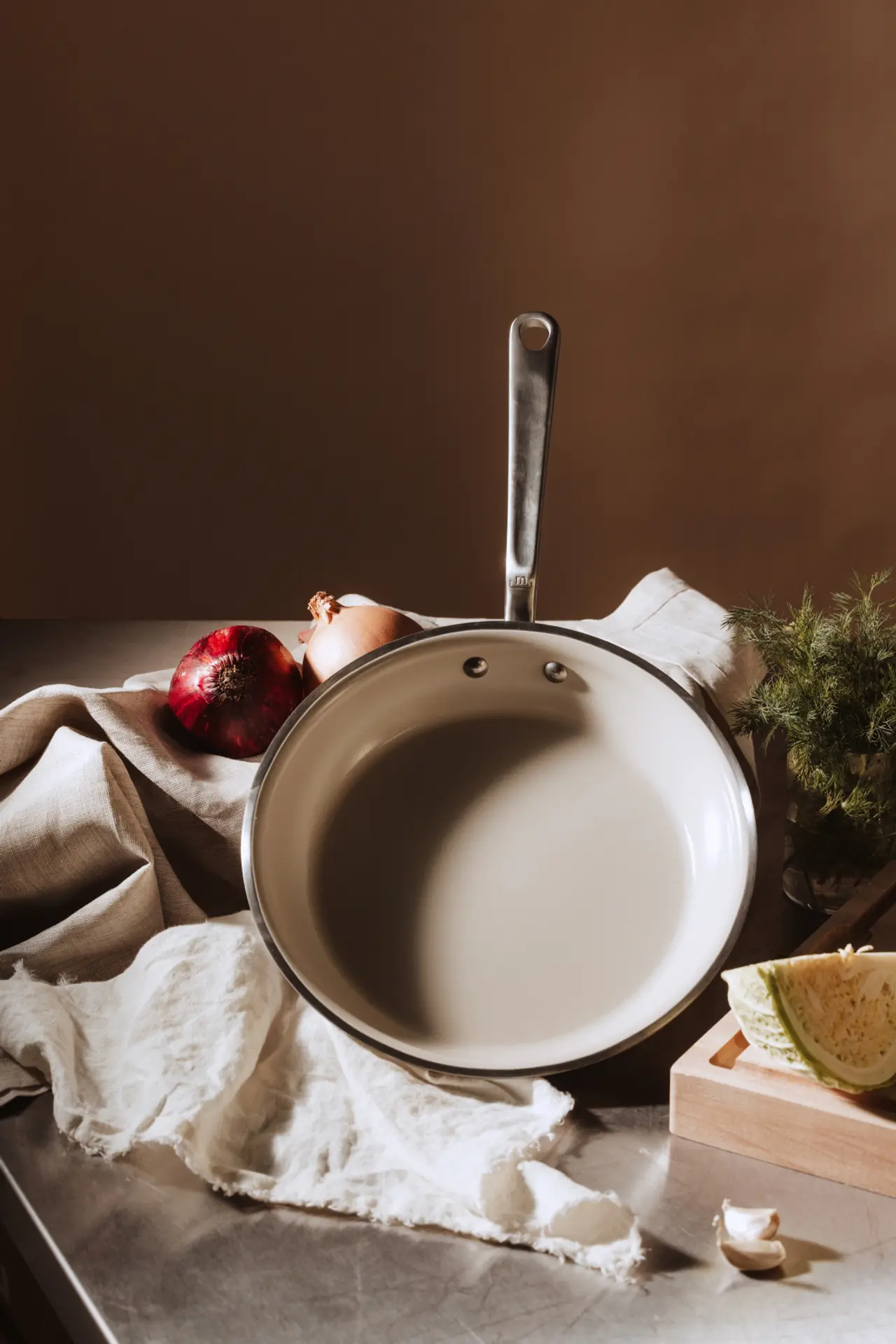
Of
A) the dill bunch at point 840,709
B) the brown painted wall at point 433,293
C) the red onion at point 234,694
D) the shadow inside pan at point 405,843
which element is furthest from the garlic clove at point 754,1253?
the brown painted wall at point 433,293

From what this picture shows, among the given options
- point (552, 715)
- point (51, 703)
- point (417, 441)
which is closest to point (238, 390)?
point (417, 441)

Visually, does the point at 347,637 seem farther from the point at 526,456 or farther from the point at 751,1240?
the point at 751,1240

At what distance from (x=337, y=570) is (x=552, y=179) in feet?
2.78

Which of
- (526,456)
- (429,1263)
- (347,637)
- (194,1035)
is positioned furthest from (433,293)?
(429,1263)

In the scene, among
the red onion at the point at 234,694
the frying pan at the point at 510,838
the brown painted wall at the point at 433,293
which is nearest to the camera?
the frying pan at the point at 510,838

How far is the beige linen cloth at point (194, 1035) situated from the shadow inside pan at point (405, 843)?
0.12ft

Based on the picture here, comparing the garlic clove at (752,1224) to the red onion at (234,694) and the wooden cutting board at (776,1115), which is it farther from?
the red onion at (234,694)

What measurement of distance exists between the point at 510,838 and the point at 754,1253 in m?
0.24

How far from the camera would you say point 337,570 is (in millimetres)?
2420

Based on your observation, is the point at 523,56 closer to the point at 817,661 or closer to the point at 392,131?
the point at 392,131

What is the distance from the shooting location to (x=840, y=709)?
684mm

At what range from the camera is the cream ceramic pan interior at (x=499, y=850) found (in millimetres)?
590

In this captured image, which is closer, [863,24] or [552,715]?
[552,715]

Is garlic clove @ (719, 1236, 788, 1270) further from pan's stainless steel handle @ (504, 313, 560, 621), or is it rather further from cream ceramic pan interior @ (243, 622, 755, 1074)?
pan's stainless steel handle @ (504, 313, 560, 621)
